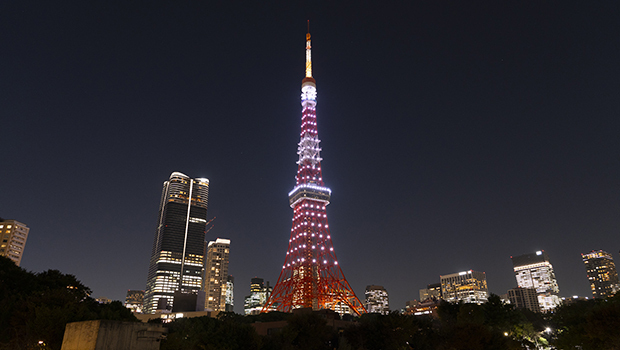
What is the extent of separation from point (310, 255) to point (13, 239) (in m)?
118

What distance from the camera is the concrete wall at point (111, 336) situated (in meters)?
19.7

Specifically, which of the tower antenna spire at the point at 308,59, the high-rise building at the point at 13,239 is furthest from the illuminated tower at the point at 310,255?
the high-rise building at the point at 13,239

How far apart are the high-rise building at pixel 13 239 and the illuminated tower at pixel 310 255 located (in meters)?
106

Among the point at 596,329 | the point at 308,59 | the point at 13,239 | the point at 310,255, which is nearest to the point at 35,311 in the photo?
the point at 596,329

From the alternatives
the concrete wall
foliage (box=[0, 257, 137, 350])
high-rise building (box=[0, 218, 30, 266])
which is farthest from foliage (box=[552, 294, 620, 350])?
high-rise building (box=[0, 218, 30, 266])

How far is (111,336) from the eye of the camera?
20.0m

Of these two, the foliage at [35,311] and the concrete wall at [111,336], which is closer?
the concrete wall at [111,336]

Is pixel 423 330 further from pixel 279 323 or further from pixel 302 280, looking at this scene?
pixel 302 280

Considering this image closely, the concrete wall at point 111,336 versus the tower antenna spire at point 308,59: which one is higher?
the tower antenna spire at point 308,59

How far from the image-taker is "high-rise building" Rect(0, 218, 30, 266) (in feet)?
473

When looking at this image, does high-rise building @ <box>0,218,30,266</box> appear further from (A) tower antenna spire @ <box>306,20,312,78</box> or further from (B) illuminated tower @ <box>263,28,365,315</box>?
(A) tower antenna spire @ <box>306,20,312,78</box>

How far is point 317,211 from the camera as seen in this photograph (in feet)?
306

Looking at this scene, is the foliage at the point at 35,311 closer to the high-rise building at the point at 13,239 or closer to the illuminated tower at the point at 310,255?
the illuminated tower at the point at 310,255

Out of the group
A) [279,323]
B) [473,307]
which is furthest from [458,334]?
[279,323]
